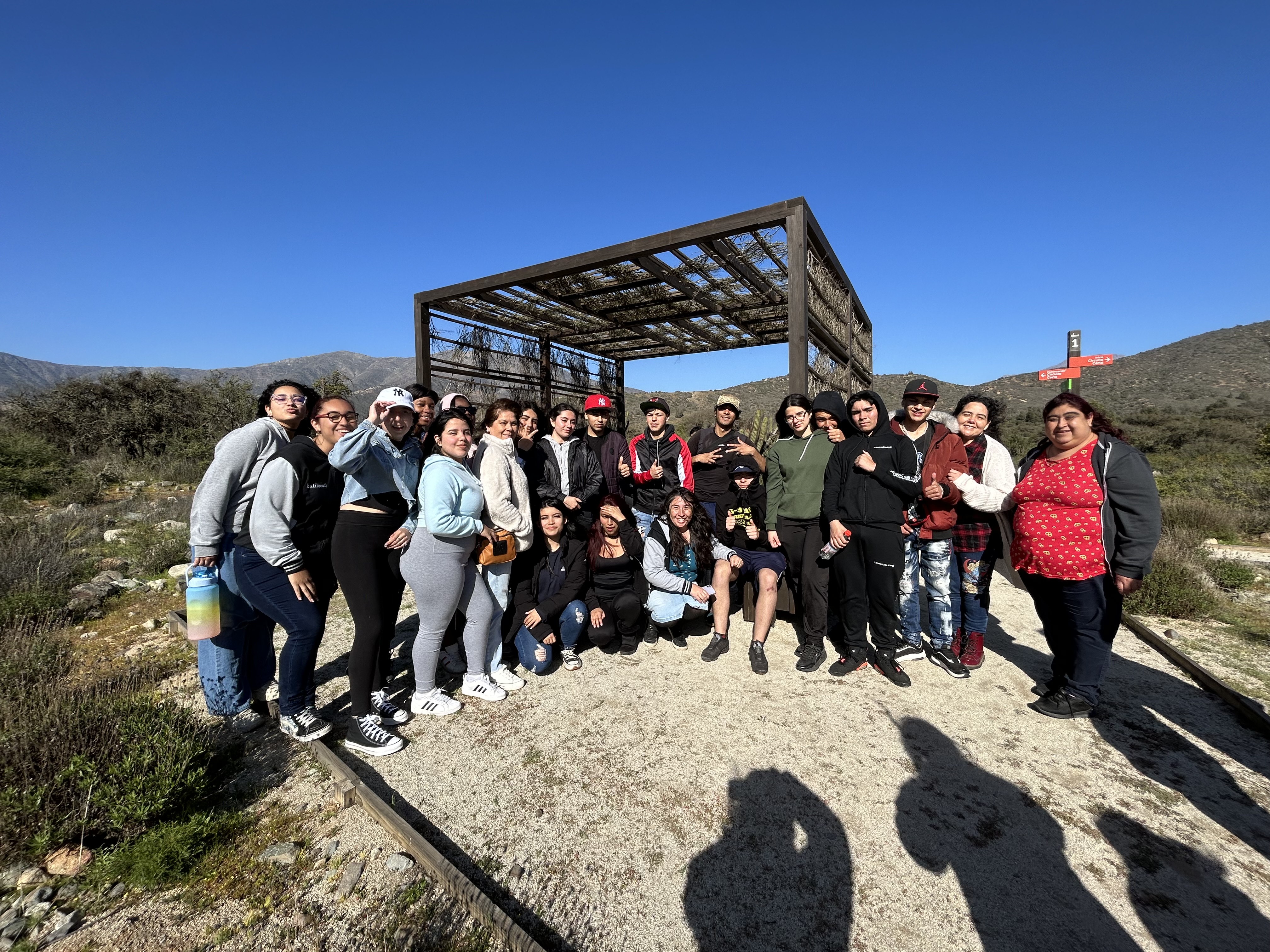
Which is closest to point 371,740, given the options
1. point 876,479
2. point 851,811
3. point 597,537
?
point 597,537


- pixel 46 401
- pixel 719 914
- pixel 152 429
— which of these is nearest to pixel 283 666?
pixel 719 914

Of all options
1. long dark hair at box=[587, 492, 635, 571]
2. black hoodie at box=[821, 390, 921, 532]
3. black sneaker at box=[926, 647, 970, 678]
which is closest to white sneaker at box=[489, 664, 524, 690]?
long dark hair at box=[587, 492, 635, 571]

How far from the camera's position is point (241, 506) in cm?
280

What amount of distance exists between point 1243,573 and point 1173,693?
11.3 feet

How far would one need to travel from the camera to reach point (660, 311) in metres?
8.28

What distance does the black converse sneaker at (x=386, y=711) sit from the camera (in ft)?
10.6

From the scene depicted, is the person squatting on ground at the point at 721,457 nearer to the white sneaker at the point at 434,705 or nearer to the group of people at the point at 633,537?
the group of people at the point at 633,537

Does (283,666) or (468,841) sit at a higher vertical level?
(283,666)

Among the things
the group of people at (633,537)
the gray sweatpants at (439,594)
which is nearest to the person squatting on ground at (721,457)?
the group of people at (633,537)

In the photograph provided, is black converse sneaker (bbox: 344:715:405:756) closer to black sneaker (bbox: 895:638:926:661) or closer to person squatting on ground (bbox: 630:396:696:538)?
person squatting on ground (bbox: 630:396:696:538)

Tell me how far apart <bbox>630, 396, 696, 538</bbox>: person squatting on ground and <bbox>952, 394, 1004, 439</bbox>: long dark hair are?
85.7 inches

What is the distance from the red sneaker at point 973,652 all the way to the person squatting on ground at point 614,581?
2513 mm

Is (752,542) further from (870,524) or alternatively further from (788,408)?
(788,408)

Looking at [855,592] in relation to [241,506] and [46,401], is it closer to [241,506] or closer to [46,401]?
[241,506]
